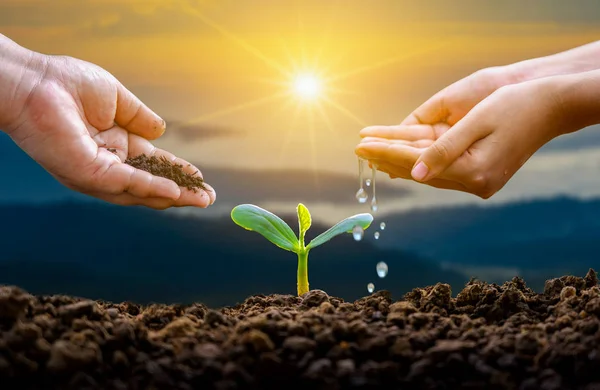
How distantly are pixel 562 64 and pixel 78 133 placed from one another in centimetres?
→ 219

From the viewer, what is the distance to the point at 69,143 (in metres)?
2.39

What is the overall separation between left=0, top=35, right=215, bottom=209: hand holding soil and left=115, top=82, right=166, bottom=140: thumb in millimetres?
42

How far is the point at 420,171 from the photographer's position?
6.98ft

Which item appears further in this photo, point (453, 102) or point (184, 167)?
point (453, 102)

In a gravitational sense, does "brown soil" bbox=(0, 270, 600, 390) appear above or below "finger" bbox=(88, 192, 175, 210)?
below

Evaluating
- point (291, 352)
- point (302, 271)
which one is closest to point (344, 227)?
point (302, 271)

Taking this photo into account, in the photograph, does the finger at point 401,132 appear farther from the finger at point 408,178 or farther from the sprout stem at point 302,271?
the sprout stem at point 302,271

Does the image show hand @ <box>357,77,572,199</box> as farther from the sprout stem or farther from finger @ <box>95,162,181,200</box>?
finger @ <box>95,162,181,200</box>

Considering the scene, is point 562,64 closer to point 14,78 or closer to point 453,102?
point 453,102

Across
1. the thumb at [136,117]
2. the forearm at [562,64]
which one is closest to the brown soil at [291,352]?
the thumb at [136,117]

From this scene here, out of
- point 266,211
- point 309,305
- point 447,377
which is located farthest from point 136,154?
point 447,377

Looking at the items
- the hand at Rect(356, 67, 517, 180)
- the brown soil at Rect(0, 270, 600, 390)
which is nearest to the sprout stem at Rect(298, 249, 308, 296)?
the brown soil at Rect(0, 270, 600, 390)

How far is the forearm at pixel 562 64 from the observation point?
2850 mm

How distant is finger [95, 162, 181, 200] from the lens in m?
2.36
